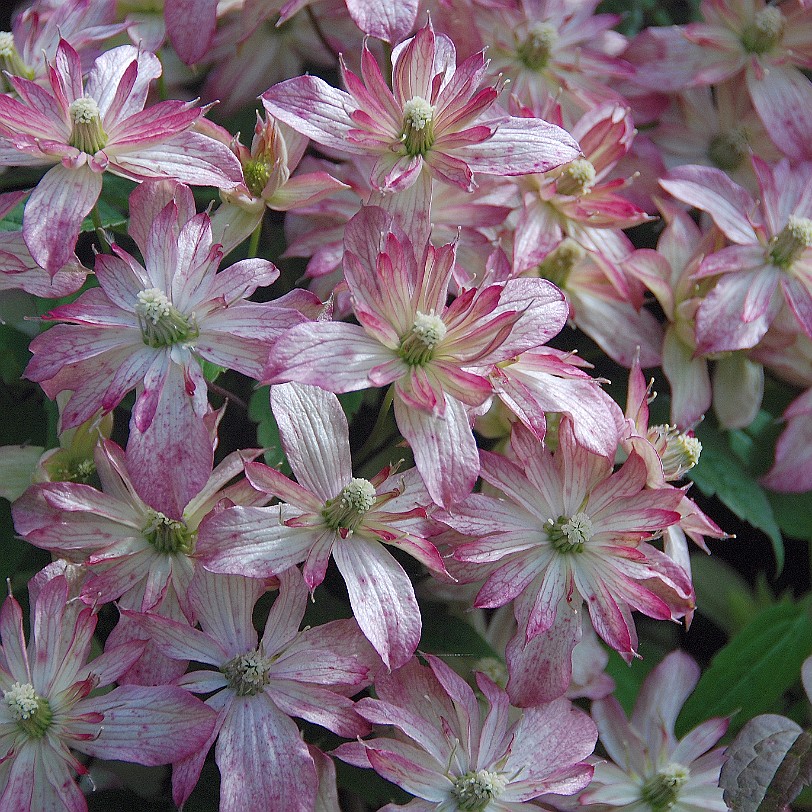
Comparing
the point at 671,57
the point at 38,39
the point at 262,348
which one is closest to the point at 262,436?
the point at 262,348

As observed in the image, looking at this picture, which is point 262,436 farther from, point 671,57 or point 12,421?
point 671,57

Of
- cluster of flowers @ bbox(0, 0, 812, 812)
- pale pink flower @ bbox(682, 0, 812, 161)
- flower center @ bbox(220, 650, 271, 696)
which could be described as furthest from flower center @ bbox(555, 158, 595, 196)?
flower center @ bbox(220, 650, 271, 696)

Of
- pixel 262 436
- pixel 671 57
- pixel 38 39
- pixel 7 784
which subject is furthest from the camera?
→ pixel 671 57

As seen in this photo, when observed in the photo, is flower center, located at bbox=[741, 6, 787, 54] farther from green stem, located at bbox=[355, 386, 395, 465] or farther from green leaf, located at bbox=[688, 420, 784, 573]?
green stem, located at bbox=[355, 386, 395, 465]

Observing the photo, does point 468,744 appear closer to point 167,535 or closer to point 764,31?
point 167,535

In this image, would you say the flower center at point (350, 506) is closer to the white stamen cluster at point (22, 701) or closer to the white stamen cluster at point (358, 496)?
the white stamen cluster at point (358, 496)

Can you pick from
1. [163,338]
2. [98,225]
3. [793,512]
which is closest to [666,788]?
[793,512]
